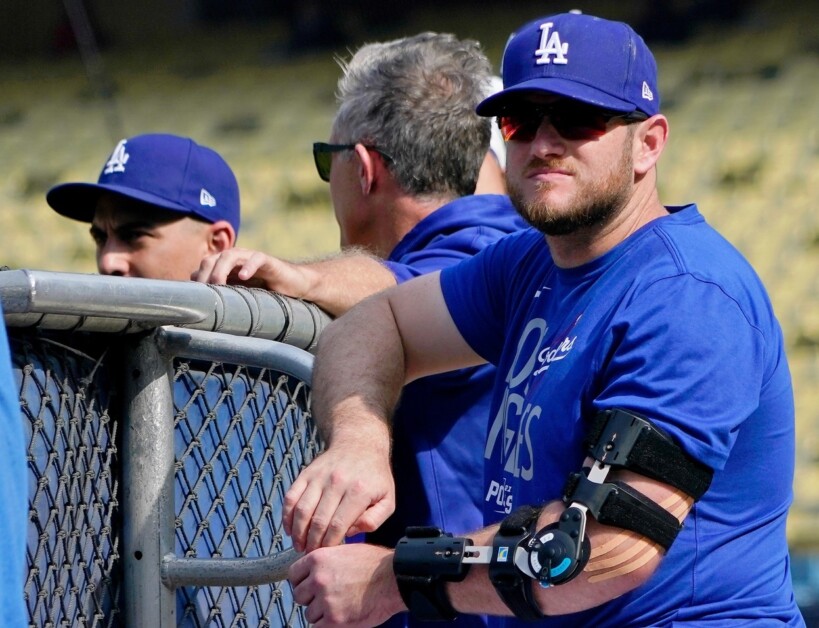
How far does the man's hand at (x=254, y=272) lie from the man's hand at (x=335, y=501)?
0.39 m

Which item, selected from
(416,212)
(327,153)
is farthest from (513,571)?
(327,153)

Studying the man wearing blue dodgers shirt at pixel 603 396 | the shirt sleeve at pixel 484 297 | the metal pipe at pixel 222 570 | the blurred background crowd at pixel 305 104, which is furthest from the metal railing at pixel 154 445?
the blurred background crowd at pixel 305 104

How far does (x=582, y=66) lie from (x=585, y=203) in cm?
16

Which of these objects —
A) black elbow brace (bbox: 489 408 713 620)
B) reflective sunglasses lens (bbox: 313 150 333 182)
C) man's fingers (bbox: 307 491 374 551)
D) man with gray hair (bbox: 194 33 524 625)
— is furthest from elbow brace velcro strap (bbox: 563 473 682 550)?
reflective sunglasses lens (bbox: 313 150 333 182)

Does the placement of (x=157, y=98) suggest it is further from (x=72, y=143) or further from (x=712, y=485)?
(x=712, y=485)

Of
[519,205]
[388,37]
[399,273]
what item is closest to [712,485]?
[519,205]

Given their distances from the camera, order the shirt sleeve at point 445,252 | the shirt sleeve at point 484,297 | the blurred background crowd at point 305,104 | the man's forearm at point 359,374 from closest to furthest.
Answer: the man's forearm at point 359,374 → the shirt sleeve at point 484,297 → the shirt sleeve at point 445,252 → the blurred background crowd at point 305,104

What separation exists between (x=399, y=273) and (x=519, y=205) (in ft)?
1.55

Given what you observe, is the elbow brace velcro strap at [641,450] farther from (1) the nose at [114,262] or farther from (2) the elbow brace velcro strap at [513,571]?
(1) the nose at [114,262]

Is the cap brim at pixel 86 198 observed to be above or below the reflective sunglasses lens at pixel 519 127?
above

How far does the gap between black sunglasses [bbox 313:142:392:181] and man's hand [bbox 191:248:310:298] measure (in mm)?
327

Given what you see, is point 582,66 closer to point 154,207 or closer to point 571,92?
point 571,92

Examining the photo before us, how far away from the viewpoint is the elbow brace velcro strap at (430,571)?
1399 mm

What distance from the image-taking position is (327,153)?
7.40 feet
